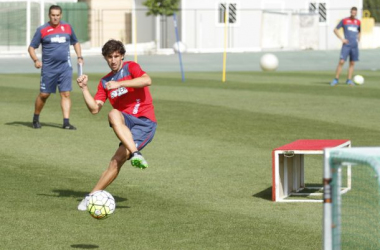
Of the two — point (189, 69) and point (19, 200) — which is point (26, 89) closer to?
point (189, 69)

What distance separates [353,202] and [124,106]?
2.64 meters

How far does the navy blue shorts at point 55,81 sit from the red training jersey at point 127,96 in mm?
7090

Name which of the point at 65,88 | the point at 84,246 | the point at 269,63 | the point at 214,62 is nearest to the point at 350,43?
the point at 269,63

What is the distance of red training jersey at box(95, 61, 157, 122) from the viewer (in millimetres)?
10195

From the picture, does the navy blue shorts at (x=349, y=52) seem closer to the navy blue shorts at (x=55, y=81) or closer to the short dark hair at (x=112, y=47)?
the navy blue shorts at (x=55, y=81)

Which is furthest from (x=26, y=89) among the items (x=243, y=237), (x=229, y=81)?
(x=243, y=237)

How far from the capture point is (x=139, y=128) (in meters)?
10.2

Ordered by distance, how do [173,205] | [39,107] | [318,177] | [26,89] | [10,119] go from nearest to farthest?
1. [173,205]
2. [318,177]
3. [39,107]
4. [10,119]
5. [26,89]

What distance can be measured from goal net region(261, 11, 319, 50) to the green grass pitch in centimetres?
2990

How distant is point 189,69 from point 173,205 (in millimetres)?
29422

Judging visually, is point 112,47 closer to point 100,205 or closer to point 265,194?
point 100,205

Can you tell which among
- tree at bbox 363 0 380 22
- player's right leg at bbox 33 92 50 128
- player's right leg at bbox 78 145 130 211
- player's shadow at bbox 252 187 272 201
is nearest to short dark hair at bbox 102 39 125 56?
player's right leg at bbox 78 145 130 211

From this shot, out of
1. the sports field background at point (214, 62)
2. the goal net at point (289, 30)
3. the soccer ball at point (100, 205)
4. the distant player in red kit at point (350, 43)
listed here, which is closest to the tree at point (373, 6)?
the goal net at point (289, 30)

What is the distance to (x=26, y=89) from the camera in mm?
26797
